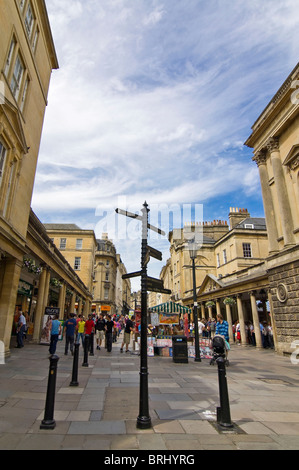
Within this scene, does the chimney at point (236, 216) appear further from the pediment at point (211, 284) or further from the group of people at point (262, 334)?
the group of people at point (262, 334)

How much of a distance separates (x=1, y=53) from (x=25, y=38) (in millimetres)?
3219

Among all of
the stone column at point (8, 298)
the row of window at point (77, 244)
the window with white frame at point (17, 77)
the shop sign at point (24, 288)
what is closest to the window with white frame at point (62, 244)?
the row of window at point (77, 244)

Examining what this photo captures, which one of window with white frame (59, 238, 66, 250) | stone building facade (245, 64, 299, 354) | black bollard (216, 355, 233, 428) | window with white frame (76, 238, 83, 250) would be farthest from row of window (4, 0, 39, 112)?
window with white frame (59, 238, 66, 250)

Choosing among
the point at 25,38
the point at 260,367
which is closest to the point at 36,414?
the point at 260,367

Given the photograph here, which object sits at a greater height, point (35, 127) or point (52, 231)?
point (52, 231)

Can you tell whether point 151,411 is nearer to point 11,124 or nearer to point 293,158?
point 11,124

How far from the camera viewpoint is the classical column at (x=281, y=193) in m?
14.9

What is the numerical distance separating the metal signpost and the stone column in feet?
25.6

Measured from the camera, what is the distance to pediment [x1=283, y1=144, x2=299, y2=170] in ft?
47.8

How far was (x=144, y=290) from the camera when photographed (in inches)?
201

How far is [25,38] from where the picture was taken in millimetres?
11984

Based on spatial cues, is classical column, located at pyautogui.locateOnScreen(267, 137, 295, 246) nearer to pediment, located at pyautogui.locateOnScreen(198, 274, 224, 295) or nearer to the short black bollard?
pediment, located at pyautogui.locateOnScreen(198, 274, 224, 295)

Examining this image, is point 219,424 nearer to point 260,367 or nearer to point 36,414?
point 36,414

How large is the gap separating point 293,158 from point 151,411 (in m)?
14.4
